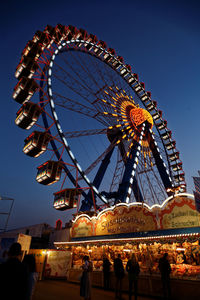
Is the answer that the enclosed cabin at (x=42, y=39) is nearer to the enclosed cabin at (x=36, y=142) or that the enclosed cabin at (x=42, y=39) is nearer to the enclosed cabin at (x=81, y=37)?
the enclosed cabin at (x=81, y=37)

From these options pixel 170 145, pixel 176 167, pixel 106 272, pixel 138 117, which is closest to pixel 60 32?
pixel 138 117

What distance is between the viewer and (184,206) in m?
8.42

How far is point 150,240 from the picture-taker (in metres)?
8.84

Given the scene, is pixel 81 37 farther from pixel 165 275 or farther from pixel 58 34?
pixel 165 275

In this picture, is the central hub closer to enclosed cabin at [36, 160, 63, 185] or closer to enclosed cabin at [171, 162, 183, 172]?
enclosed cabin at [171, 162, 183, 172]

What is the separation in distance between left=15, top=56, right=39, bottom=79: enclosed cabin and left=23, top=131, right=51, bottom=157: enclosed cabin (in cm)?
461

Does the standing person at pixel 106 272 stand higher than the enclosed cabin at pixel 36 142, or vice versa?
the enclosed cabin at pixel 36 142

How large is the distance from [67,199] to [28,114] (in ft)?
22.1

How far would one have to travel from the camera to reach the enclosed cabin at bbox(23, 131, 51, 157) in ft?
46.1

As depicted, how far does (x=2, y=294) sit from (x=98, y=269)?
31.1 ft

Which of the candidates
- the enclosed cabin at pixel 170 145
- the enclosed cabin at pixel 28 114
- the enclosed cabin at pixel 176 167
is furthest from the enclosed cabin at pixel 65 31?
the enclosed cabin at pixel 176 167

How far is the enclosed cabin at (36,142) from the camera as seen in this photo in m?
14.1

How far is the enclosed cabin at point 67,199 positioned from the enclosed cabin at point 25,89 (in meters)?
7.43

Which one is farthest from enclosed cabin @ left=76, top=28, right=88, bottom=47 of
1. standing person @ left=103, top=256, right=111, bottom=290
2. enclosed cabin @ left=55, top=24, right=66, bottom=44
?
standing person @ left=103, top=256, right=111, bottom=290
